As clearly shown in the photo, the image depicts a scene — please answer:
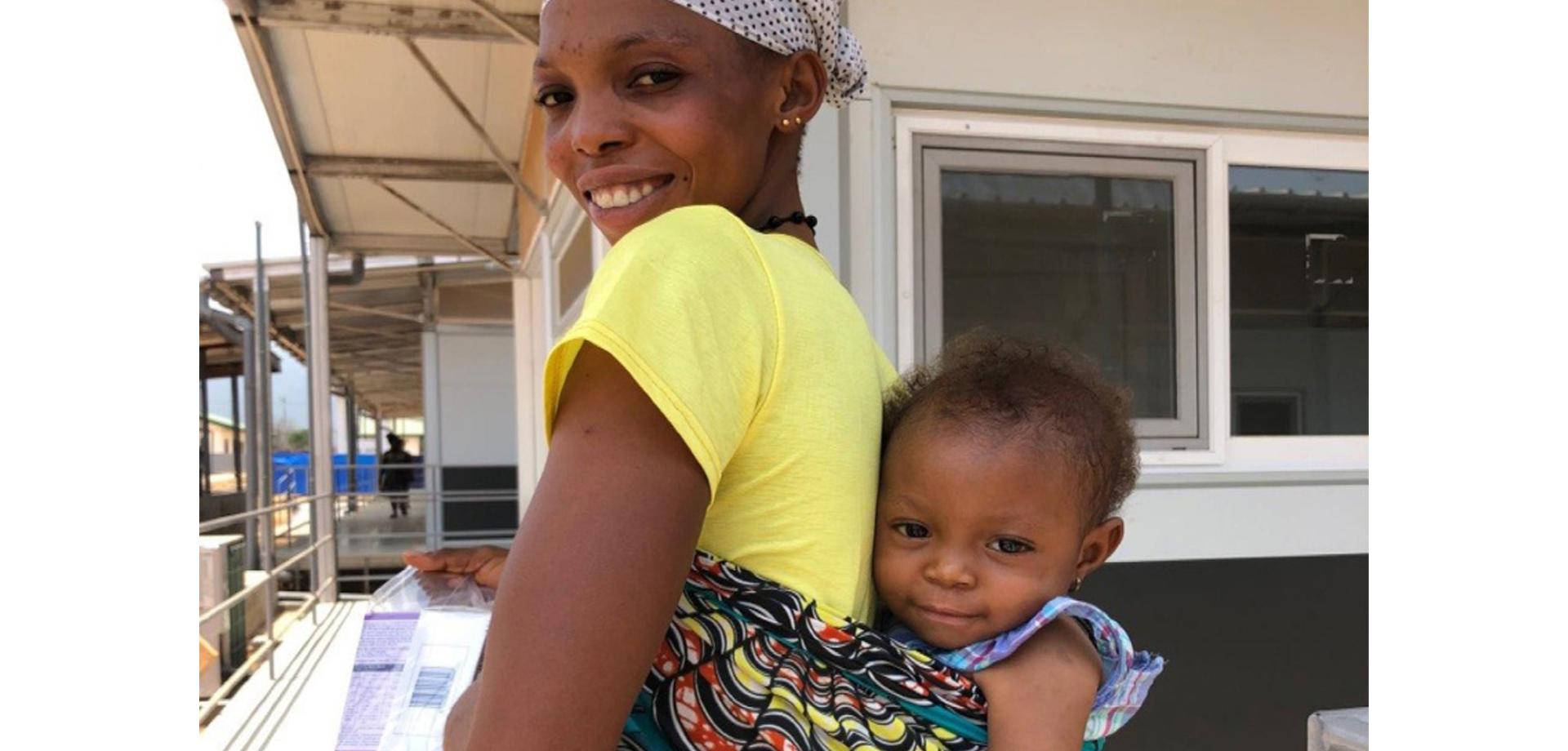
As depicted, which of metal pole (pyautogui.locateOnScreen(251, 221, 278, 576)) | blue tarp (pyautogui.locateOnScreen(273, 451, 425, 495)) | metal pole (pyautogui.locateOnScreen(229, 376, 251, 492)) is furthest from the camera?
blue tarp (pyautogui.locateOnScreen(273, 451, 425, 495))

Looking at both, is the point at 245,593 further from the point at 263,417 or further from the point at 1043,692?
the point at 1043,692

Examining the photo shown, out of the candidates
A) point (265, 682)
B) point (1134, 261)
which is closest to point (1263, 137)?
point (1134, 261)

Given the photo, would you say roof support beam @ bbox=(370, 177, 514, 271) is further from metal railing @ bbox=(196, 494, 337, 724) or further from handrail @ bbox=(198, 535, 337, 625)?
handrail @ bbox=(198, 535, 337, 625)

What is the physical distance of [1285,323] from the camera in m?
3.26

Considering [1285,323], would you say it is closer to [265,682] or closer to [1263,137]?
[1263,137]

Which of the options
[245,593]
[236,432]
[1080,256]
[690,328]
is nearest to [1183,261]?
[1080,256]

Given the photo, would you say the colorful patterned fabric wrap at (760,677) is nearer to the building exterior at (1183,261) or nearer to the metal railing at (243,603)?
the building exterior at (1183,261)

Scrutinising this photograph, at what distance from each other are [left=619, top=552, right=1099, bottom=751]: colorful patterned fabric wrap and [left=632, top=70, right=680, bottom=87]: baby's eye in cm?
40

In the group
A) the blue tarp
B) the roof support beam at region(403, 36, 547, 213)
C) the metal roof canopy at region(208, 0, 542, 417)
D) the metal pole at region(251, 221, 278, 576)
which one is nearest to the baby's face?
the metal roof canopy at region(208, 0, 542, 417)

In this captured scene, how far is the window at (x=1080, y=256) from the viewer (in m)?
2.96

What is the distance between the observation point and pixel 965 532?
3.15 feet

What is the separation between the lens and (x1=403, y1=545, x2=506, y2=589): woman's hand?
1013 mm

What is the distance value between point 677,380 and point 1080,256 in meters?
2.60
